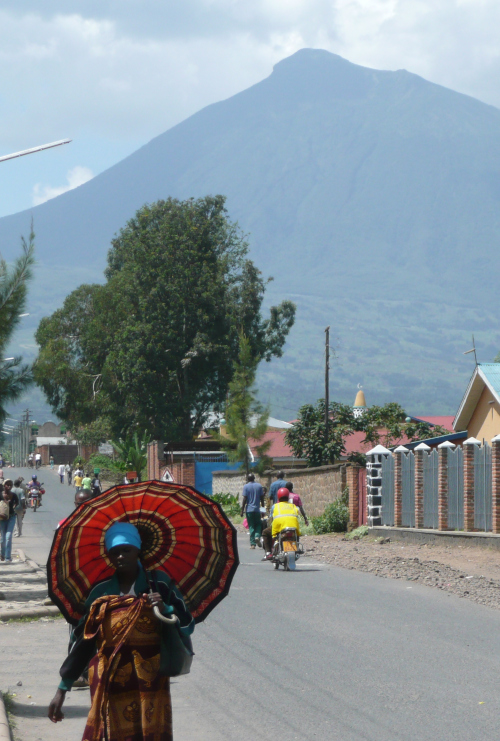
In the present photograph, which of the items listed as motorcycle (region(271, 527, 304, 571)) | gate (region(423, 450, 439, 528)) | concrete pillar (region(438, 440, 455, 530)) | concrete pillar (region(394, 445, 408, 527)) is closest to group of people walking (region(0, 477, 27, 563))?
motorcycle (region(271, 527, 304, 571))

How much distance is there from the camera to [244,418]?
156 ft

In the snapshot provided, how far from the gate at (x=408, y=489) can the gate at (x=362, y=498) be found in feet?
7.40

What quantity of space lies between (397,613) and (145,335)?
43260 mm

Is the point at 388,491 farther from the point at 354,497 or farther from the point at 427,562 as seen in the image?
the point at 427,562

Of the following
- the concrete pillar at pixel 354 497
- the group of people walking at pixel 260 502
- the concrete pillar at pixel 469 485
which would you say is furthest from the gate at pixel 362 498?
the concrete pillar at pixel 469 485

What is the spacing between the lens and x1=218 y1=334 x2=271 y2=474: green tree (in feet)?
152

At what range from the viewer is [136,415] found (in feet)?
193

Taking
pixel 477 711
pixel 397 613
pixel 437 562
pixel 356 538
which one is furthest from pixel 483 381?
pixel 477 711

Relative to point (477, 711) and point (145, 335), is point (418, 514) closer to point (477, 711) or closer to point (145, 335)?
point (477, 711)

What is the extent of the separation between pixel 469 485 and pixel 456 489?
78 cm

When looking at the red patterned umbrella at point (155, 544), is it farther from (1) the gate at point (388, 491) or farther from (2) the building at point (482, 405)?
(2) the building at point (482, 405)

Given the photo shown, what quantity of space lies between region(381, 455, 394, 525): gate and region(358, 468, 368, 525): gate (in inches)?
43.5

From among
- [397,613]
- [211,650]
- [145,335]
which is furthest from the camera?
[145,335]

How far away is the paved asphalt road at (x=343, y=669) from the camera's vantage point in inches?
272
